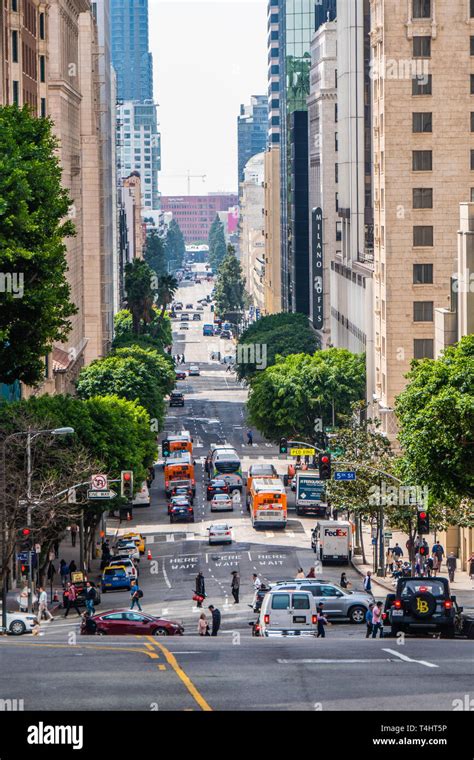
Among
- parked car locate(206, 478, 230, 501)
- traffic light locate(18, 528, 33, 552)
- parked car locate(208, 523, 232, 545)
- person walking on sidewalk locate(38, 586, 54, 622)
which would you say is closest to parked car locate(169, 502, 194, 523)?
parked car locate(206, 478, 230, 501)

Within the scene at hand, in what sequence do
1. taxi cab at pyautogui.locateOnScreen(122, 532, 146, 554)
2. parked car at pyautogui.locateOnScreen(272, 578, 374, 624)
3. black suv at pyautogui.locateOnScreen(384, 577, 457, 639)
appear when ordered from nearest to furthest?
1. black suv at pyautogui.locateOnScreen(384, 577, 457, 639)
2. parked car at pyautogui.locateOnScreen(272, 578, 374, 624)
3. taxi cab at pyautogui.locateOnScreen(122, 532, 146, 554)

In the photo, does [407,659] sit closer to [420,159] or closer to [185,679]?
[185,679]

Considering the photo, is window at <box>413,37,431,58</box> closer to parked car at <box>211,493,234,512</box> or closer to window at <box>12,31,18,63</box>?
window at <box>12,31,18,63</box>

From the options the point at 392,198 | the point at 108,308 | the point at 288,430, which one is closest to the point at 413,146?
the point at 392,198

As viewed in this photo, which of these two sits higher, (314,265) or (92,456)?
(314,265)

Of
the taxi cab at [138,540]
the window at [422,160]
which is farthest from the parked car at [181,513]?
the window at [422,160]

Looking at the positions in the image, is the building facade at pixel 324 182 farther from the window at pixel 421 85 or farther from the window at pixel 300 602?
the window at pixel 300 602
